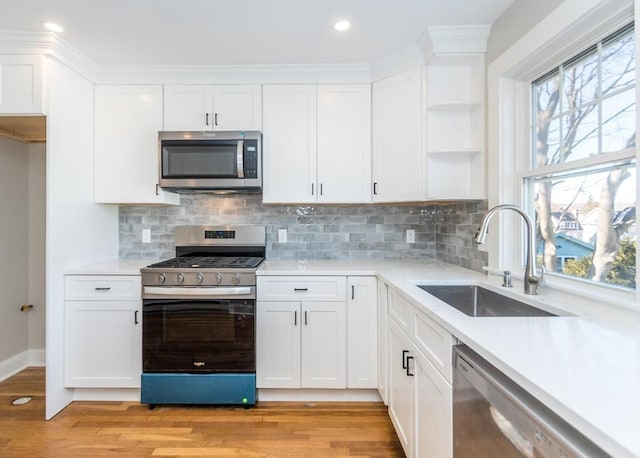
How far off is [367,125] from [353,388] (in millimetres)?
1873

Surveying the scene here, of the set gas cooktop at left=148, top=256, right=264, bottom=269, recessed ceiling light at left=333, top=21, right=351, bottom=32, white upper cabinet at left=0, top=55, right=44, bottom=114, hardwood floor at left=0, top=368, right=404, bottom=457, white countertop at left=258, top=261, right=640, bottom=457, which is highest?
recessed ceiling light at left=333, top=21, right=351, bottom=32

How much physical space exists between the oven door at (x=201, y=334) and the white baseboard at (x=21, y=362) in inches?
56.6

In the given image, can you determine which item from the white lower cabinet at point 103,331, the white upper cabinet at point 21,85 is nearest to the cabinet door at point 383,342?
the white lower cabinet at point 103,331

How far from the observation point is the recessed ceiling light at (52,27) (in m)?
1.97

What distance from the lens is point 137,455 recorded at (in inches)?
70.4

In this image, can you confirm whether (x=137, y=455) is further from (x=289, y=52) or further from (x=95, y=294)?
(x=289, y=52)

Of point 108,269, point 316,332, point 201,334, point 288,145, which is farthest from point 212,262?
point 288,145

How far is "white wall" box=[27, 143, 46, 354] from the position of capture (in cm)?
282

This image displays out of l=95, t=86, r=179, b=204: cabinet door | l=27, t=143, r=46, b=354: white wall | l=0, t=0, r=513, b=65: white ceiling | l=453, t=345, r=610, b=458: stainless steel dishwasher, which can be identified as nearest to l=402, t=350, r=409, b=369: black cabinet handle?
l=453, t=345, r=610, b=458: stainless steel dishwasher

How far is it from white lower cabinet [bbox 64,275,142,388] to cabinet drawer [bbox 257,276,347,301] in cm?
91

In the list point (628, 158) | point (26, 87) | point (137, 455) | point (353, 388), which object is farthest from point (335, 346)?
point (26, 87)

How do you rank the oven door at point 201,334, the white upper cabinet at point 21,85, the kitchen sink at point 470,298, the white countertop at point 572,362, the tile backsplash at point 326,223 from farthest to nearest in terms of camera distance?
Result: the tile backsplash at point 326,223, the oven door at point 201,334, the white upper cabinet at point 21,85, the kitchen sink at point 470,298, the white countertop at point 572,362

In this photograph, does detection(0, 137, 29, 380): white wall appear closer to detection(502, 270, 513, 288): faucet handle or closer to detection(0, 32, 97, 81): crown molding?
detection(0, 32, 97, 81): crown molding

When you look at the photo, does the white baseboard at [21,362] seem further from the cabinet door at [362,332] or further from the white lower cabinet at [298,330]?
the cabinet door at [362,332]
